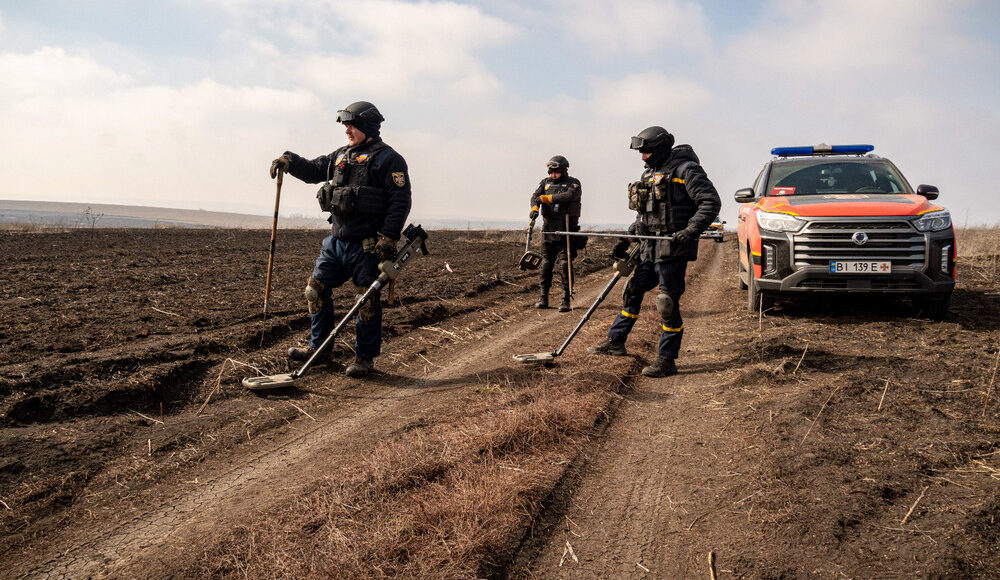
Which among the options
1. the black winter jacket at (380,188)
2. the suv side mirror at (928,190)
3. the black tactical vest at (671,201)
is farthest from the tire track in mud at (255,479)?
the suv side mirror at (928,190)

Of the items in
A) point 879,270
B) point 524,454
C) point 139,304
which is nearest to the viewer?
point 524,454

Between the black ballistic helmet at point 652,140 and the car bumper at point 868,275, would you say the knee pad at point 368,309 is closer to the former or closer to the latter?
the black ballistic helmet at point 652,140

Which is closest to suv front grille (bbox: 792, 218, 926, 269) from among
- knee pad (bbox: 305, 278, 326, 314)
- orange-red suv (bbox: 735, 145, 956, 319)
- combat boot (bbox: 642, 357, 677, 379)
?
orange-red suv (bbox: 735, 145, 956, 319)

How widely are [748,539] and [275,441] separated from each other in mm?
3023

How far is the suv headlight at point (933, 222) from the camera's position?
7078 mm

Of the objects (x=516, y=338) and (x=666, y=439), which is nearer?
(x=666, y=439)

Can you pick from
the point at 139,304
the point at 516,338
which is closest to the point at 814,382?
the point at 516,338

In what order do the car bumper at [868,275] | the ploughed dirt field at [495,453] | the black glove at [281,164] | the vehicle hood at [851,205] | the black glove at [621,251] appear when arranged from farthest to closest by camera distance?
the vehicle hood at [851,205] → the car bumper at [868,275] → the black glove at [621,251] → the black glove at [281,164] → the ploughed dirt field at [495,453]

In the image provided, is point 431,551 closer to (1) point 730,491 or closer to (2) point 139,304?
(1) point 730,491

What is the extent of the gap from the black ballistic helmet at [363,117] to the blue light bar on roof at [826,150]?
659 cm

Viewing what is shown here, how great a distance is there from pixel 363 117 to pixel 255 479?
3455mm

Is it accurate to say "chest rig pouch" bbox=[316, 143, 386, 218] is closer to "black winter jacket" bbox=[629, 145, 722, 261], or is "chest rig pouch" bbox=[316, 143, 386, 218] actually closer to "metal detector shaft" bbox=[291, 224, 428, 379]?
"metal detector shaft" bbox=[291, 224, 428, 379]

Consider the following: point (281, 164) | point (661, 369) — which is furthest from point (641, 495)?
point (281, 164)

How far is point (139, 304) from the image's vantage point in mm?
8172
